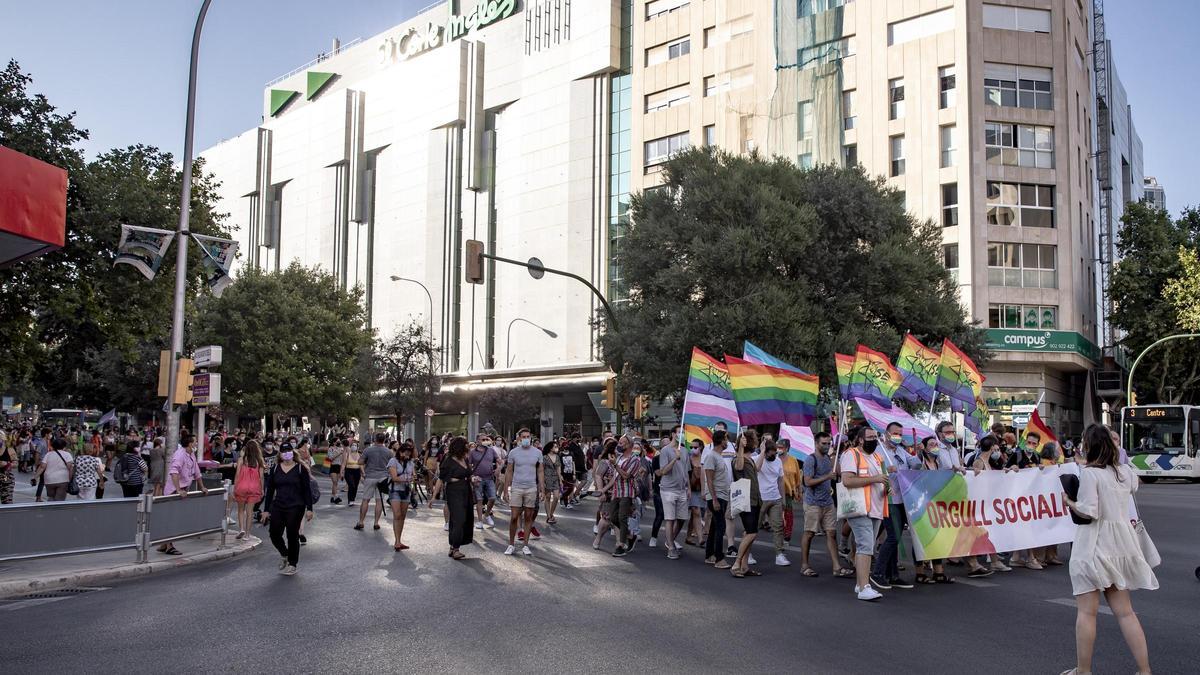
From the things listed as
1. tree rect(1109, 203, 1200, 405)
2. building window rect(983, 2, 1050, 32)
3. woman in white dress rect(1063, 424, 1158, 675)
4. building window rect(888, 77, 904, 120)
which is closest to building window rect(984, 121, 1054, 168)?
building window rect(888, 77, 904, 120)

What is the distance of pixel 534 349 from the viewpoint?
5328 centimetres

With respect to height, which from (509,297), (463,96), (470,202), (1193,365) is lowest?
(1193,365)

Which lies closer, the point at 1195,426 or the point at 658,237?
the point at 658,237

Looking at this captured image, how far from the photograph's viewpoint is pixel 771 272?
86.4ft

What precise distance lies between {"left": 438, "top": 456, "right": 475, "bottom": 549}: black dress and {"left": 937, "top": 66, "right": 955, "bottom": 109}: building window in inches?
1367

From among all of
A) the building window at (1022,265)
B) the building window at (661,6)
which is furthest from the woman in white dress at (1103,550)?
the building window at (661,6)

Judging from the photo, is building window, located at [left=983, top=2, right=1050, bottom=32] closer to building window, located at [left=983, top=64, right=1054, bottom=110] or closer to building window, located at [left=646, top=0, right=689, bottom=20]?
building window, located at [left=983, top=64, right=1054, bottom=110]

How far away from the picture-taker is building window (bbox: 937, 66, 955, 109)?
4103 centimetres

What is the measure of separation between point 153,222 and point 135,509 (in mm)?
9449

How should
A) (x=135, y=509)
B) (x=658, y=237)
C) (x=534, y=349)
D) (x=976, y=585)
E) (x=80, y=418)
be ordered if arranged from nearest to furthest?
(x=976, y=585) → (x=135, y=509) → (x=658, y=237) → (x=534, y=349) → (x=80, y=418)

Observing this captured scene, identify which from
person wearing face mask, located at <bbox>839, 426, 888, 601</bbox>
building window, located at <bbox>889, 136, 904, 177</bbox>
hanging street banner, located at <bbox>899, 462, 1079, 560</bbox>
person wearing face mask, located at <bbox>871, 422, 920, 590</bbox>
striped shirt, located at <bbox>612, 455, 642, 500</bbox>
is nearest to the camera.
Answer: person wearing face mask, located at <bbox>839, 426, 888, 601</bbox>

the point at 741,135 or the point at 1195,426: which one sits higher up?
the point at 741,135

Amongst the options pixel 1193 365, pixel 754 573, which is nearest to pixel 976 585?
pixel 754 573

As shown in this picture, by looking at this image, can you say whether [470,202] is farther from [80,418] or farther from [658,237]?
[80,418]
